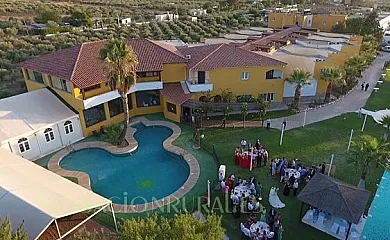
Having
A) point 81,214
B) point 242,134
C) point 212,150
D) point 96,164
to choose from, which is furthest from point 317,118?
point 81,214

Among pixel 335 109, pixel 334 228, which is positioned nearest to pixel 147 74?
pixel 335 109

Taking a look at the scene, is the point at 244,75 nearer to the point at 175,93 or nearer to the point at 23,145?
the point at 175,93

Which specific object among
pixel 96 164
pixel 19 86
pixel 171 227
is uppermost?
pixel 171 227

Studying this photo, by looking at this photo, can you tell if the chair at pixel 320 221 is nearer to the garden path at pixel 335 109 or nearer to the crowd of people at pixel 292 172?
the crowd of people at pixel 292 172

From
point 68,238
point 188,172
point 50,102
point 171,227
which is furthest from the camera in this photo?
point 50,102

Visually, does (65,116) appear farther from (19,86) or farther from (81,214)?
(19,86)

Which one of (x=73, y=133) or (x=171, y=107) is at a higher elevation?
(x=171, y=107)
